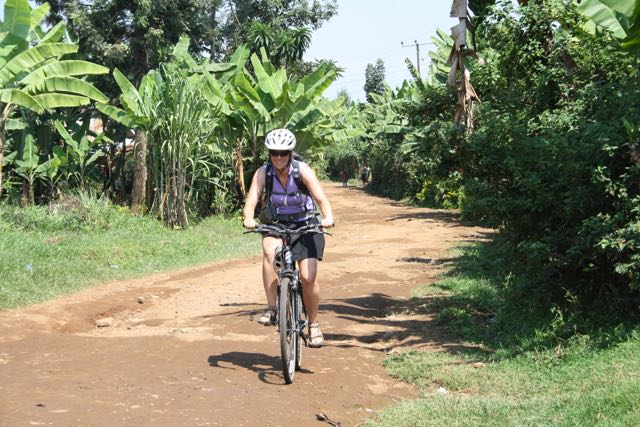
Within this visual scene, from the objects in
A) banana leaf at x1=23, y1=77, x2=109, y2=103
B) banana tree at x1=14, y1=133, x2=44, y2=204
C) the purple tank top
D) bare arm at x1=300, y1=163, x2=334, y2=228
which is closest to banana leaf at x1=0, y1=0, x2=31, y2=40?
banana leaf at x1=23, y1=77, x2=109, y2=103

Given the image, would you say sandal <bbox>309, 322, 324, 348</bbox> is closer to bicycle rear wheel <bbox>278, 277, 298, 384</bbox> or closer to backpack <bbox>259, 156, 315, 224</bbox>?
bicycle rear wheel <bbox>278, 277, 298, 384</bbox>

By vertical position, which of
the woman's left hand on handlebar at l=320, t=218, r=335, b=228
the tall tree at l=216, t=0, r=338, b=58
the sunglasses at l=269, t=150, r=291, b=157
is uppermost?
the tall tree at l=216, t=0, r=338, b=58

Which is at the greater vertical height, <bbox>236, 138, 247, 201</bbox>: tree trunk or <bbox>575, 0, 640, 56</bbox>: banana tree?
<bbox>575, 0, 640, 56</bbox>: banana tree

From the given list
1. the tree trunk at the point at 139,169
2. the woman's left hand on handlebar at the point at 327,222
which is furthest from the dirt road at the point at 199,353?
the tree trunk at the point at 139,169

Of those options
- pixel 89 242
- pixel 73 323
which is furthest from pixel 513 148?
pixel 89 242

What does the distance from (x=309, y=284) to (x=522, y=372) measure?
6.15 feet

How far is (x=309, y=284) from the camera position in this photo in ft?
20.1

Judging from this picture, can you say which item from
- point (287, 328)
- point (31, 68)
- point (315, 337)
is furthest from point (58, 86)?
point (287, 328)

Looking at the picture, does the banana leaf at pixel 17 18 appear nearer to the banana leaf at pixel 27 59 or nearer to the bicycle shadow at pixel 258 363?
the banana leaf at pixel 27 59

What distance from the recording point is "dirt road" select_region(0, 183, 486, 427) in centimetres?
498

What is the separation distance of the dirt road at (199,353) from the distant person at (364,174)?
3523cm

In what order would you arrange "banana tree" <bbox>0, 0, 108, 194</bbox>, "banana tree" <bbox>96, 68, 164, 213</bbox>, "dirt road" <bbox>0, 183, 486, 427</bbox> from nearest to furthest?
"dirt road" <bbox>0, 183, 486, 427</bbox> < "banana tree" <bbox>0, 0, 108, 194</bbox> < "banana tree" <bbox>96, 68, 164, 213</bbox>

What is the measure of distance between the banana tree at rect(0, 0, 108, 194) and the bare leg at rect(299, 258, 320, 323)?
1071cm

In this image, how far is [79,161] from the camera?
19.9m
